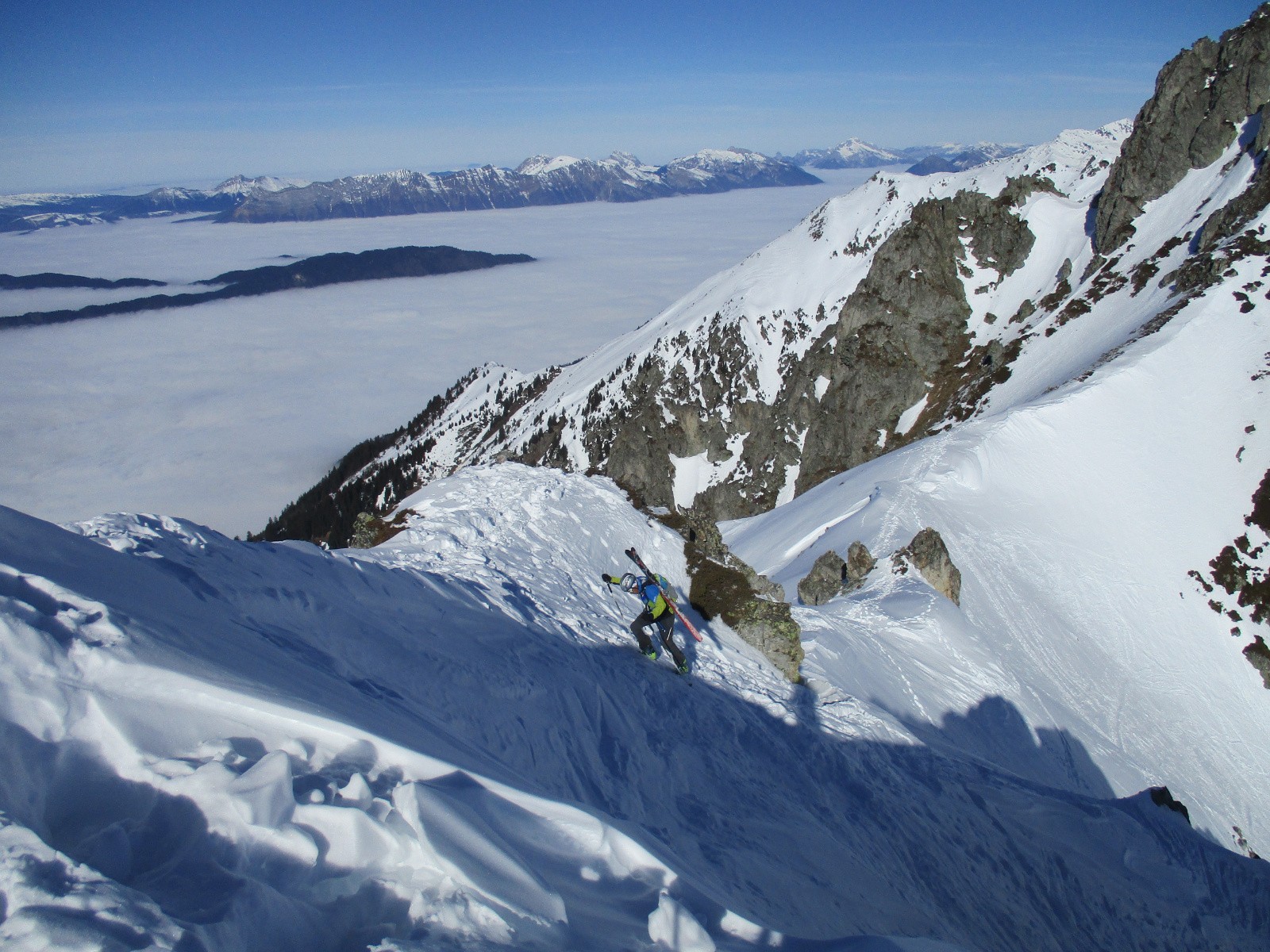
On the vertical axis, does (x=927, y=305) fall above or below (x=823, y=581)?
above

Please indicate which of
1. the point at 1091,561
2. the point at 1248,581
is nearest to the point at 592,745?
the point at 1091,561

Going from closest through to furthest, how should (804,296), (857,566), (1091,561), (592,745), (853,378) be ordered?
(592,745)
(857,566)
(1091,561)
(853,378)
(804,296)

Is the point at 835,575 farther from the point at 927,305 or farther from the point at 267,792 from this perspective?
the point at 927,305

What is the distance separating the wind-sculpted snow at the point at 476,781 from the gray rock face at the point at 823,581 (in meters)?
11.2

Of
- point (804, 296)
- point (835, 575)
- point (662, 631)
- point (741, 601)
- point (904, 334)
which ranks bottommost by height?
point (835, 575)

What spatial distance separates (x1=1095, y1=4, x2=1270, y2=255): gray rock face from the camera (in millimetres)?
67125

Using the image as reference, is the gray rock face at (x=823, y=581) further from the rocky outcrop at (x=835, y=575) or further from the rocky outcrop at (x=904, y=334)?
the rocky outcrop at (x=904, y=334)

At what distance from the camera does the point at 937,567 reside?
2781 centimetres

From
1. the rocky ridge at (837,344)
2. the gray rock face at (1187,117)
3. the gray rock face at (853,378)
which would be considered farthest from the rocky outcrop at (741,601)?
the gray rock face at (1187,117)

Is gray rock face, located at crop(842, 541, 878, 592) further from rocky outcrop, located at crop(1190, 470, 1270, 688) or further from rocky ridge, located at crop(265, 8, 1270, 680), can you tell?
rocky ridge, located at crop(265, 8, 1270, 680)

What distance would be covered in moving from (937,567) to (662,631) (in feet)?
62.0

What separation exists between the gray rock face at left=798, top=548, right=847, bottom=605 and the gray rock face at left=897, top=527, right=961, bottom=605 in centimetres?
335

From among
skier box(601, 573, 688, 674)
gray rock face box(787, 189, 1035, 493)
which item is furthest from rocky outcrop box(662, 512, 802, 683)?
gray rock face box(787, 189, 1035, 493)

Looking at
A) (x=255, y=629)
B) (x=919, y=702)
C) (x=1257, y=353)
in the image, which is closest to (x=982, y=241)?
(x=1257, y=353)
